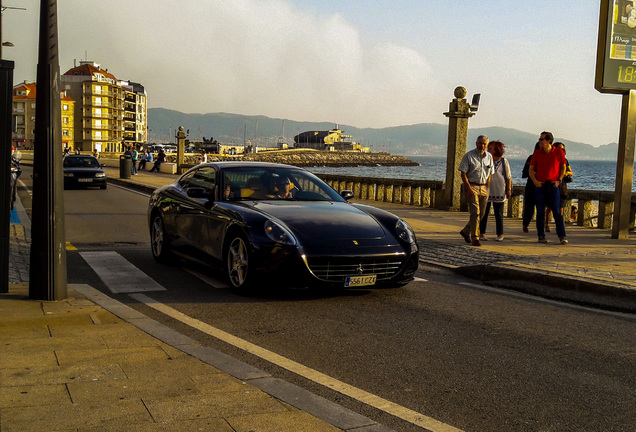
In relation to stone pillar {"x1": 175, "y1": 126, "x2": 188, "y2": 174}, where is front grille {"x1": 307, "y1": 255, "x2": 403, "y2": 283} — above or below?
below

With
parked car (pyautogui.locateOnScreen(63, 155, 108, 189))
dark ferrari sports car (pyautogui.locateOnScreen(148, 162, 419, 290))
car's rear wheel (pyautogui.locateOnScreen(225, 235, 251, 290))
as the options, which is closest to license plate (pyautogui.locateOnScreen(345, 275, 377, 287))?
dark ferrari sports car (pyautogui.locateOnScreen(148, 162, 419, 290))

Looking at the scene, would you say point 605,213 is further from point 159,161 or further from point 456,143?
point 159,161

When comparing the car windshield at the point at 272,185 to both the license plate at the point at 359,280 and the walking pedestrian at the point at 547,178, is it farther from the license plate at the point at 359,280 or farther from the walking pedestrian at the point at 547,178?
the walking pedestrian at the point at 547,178

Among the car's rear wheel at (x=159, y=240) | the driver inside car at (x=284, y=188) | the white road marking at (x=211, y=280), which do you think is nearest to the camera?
the white road marking at (x=211, y=280)

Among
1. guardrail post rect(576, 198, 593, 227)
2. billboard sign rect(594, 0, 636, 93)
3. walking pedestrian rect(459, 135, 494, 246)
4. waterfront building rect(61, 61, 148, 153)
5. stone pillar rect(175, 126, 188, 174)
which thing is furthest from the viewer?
waterfront building rect(61, 61, 148, 153)

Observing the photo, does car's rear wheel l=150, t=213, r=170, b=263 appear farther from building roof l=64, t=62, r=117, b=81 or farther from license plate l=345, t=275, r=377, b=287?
building roof l=64, t=62, r=117, b=81

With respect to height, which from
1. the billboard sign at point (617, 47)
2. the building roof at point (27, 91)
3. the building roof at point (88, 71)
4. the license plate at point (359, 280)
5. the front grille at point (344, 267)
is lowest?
the license plate at point (359, 280)

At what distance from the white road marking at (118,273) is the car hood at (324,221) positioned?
1546mm

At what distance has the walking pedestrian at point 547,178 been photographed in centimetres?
1198

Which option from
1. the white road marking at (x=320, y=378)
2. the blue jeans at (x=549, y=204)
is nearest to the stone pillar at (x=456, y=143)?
the blue jeans at (x=549, y=204)

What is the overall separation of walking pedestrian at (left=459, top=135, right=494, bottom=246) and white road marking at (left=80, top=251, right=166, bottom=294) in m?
5.40

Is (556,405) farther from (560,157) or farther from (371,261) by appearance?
(560,157)

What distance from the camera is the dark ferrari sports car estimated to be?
7035mm

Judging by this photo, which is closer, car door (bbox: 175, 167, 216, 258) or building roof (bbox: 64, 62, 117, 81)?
car door (bbox: 175, 167, 216, 258)
